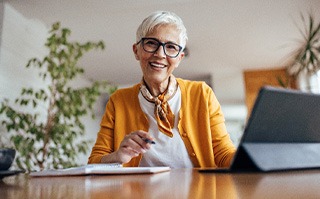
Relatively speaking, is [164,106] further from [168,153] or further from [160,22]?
[160,22]

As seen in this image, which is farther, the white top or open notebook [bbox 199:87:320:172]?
the white top

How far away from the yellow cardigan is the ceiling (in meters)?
2.01

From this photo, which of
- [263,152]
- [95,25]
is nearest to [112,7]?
[95,25]

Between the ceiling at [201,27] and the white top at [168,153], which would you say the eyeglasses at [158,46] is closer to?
the white top at [168,153]

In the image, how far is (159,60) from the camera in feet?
4.10

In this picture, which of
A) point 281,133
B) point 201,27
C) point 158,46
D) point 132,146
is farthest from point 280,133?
point 201,27

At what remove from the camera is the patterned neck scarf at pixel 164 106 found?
119cm

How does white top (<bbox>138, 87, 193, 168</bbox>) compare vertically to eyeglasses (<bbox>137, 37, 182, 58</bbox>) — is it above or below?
below

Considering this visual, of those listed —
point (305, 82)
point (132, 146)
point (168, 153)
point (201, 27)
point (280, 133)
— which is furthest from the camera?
point (305, 82)

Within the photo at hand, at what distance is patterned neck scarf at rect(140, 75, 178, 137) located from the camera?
47.0 inches

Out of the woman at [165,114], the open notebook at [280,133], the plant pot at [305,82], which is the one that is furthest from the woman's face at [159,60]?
the plant pot at [305,82]

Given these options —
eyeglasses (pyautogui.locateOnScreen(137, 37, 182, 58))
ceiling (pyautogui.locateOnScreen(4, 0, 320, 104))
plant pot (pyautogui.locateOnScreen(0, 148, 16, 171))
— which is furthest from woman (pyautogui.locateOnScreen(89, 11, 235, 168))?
ceiling (pyautogui.locateOnScreen(4, 0, 320, 104))

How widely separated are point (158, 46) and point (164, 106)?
252mm

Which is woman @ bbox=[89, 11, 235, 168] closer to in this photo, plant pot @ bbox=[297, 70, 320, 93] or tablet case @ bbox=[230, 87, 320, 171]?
tablet case @ bbox=[230, 87, 320, 171]
